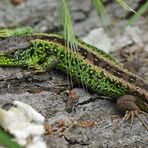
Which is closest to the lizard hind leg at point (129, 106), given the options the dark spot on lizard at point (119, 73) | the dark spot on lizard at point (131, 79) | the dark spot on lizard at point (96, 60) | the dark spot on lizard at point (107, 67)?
the dark spot on lizard at point (131, 79)

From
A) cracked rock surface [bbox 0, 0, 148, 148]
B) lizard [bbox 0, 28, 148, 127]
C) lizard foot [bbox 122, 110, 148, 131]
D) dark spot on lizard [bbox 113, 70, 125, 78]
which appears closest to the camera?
cracked rock surface [bbox 0, 0, 148, 148]

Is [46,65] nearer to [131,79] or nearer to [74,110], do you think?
[74,110]

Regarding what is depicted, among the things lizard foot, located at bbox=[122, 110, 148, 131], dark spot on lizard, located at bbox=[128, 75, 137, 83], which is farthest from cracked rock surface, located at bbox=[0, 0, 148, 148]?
A: dark spot on lizard, located at bbox=[128, 75, 137, 83]

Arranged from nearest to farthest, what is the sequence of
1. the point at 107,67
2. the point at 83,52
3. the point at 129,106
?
the point at 129,106, the point at 107,67, the point at 83,52

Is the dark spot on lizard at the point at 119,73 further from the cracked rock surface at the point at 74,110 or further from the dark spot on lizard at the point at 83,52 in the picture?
the dark spot on lizard at the point at 83,52

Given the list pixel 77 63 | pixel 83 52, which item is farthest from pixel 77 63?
pixel 83 52

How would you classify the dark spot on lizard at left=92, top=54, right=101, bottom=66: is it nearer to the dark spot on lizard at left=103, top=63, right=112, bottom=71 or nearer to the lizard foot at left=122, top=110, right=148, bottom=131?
the dark spot on lizard at left=103, top=63, right=112, bottom=71

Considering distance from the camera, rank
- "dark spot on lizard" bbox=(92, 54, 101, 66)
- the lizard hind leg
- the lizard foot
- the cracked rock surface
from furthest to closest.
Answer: "dark spot on lizard" bbox=(92, 54, 101, 66) → the lizard hind leg → the lizard foot → the cracked rock surface

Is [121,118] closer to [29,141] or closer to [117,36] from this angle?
[29,141]
